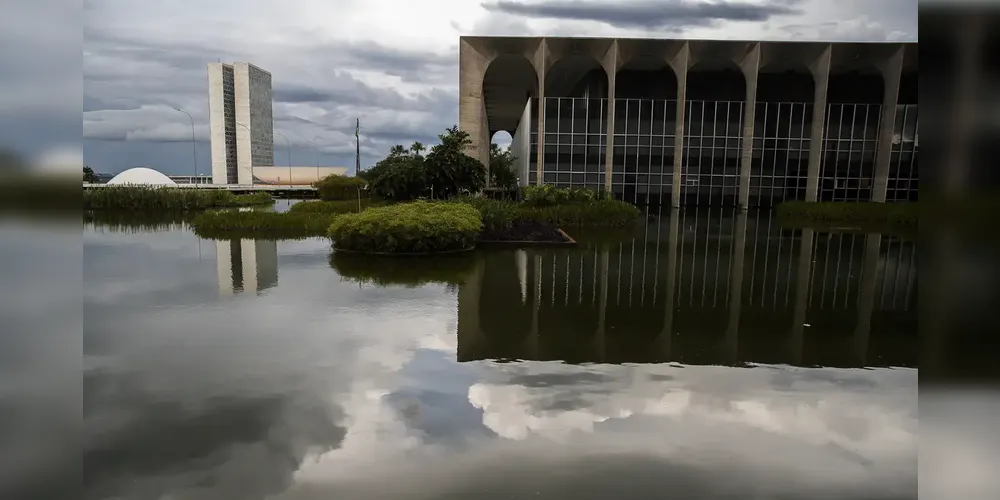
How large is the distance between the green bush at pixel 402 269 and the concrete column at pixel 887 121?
111 ft

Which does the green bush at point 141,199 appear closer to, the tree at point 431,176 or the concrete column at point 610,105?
the tree at point 431,176

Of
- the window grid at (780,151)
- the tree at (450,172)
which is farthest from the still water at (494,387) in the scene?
the window grid at (780,151)

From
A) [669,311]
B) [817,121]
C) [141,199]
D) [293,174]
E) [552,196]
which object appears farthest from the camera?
[293,174]

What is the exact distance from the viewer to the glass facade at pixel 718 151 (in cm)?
3675

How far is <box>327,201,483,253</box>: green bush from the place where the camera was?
13.8 metres

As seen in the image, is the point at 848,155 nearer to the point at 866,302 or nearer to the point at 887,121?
the point at 887,121

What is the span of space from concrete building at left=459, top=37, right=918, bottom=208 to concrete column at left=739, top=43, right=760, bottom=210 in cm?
8

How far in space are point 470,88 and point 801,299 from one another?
27.7 m

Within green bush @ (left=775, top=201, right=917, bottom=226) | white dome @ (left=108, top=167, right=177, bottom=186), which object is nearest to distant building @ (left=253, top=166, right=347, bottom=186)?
white dome @ (left=108, top=167, right=177, bottom=186)

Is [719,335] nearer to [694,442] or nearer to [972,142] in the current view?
[694,442]

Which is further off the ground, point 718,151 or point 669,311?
point 718,151

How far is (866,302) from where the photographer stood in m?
9.86

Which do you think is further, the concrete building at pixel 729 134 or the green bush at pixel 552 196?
the concrete building at pixel 729 134

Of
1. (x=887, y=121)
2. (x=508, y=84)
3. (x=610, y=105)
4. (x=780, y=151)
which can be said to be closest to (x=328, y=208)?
(x=610, y=105)
